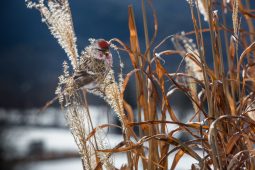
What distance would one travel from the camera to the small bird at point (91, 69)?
0.85 m

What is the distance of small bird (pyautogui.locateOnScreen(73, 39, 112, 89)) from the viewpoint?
2.78 feet

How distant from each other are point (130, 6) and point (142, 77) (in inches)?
6.3

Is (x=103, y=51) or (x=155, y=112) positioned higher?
(x=103, y=51)

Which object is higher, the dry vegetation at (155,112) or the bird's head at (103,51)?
the bird's head at (103,51)

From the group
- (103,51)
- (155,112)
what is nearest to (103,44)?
(103,51)

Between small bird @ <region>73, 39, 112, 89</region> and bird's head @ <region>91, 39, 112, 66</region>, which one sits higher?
Result: bird's head @ <region>91, 39, 112, 66</region>

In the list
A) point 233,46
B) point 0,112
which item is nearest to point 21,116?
point 0,112

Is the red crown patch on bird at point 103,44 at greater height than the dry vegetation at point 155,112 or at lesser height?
greater

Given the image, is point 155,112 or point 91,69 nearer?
→ point 91,69

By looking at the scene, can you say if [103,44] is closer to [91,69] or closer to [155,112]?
[91,69]

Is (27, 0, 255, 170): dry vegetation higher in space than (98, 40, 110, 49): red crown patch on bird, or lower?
lower

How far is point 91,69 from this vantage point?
0.86 m

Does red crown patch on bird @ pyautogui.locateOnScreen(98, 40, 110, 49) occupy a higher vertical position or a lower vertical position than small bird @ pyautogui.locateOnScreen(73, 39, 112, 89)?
higher

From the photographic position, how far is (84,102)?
0.94m
